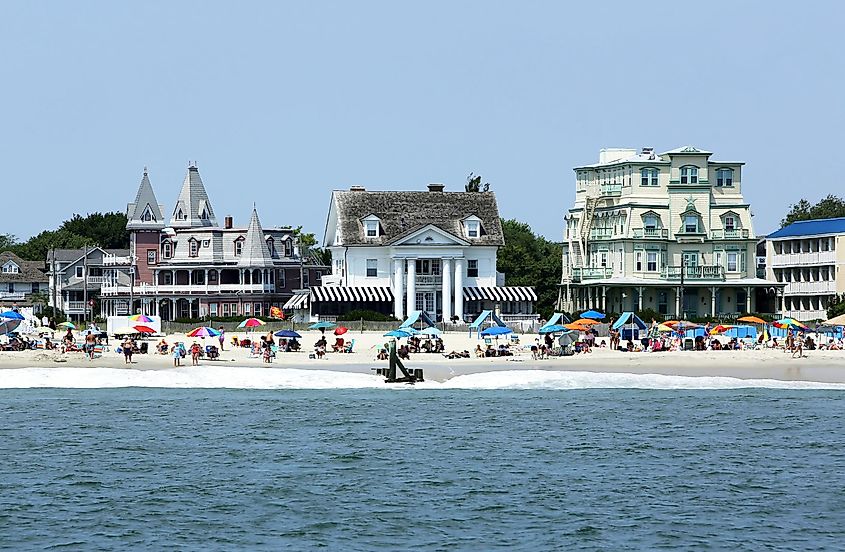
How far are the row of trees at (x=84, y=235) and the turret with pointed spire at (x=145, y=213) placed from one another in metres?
31.3

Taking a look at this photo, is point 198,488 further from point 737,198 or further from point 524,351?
point 737,198

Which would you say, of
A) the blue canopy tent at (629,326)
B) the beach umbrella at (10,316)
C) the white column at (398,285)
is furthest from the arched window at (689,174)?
the beach umbrella at (10,316)

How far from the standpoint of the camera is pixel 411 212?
89.8 m

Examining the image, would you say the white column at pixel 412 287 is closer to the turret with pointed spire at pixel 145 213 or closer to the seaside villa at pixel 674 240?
the seaside villa at pixel 674 240

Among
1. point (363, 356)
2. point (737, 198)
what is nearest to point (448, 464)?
point (363, 356)

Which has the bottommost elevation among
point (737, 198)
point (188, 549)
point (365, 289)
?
point (188, 549)

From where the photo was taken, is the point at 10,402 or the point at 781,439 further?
the point at 10,402

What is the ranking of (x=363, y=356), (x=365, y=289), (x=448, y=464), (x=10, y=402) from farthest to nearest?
1. (x=365, y=289)
2. (x=363, y=356)
3. (x=10, y=402)
4. (x=448, y=464)

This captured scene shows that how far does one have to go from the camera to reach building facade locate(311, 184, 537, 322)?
86438 millimetres

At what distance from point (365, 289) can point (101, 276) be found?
28067 millimetres

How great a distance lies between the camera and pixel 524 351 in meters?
64.6

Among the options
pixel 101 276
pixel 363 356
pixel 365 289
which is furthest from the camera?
pixel 101 276

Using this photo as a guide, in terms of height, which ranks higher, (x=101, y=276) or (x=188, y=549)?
(x=101, y=276)

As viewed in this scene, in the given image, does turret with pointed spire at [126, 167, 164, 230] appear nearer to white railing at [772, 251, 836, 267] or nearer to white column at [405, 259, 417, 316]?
white column at [405, 259, 417, 316]
